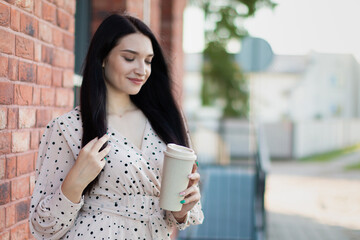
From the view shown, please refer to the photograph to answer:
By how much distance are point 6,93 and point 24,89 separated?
7.7 inches

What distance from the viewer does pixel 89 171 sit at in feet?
5.69

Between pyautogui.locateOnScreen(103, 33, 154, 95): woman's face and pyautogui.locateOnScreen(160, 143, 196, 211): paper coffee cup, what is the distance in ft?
1.33

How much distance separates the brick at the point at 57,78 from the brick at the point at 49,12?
0.29 meters

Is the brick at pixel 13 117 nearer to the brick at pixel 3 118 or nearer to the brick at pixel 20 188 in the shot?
the brick at pixel 3 118

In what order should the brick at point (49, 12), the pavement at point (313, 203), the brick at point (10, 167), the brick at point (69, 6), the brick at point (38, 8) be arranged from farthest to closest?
the pavement at point (313, 203), the brick at point (69, 6), the brick at point (49, 12), the brick at point (38, 8), the brick at point (10, 167)

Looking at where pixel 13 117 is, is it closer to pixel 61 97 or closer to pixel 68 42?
pixel 61 97

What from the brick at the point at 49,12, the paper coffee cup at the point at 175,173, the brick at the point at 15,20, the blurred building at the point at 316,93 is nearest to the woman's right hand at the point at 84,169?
the paper coffee cup at the point at 175,173

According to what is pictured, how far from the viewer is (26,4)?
2352mm

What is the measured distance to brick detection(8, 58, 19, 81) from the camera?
7.18ft

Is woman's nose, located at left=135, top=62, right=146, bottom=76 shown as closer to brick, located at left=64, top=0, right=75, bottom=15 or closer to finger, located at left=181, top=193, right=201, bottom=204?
finger, located at left=181, top=193, right=201, bottom=204

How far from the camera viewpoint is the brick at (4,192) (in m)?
2.13

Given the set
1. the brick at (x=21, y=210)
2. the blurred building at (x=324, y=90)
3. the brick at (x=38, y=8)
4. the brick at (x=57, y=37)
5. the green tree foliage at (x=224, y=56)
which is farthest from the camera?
the blurred building at (x=324, y=90)

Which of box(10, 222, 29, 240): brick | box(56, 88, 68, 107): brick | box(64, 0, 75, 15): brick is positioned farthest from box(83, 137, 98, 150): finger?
box(64, 0, 75, 15): brick

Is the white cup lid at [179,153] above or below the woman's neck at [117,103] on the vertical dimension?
below
